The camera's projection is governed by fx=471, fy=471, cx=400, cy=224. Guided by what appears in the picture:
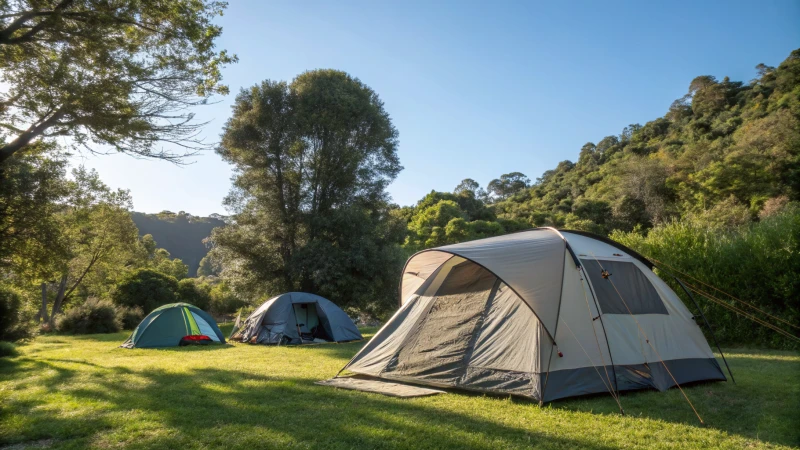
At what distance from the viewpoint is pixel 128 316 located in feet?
71.9

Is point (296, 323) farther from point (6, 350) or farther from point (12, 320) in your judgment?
point (12, 320)

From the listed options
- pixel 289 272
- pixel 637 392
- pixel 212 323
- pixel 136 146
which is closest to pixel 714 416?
A: pixel 637 392

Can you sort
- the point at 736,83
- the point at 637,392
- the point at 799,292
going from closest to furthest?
the point at 637,392, the point at 799,292, the point at 736,83

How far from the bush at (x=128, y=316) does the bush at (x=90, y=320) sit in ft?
2.14

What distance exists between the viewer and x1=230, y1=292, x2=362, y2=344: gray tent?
13.7 meters

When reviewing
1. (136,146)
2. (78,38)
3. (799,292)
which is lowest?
(799,292)

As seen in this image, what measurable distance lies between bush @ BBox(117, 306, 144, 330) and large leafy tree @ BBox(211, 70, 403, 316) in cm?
564

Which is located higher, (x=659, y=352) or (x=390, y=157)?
(x=390, y=157)

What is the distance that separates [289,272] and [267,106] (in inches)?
274

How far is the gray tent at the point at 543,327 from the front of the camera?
18.9ft

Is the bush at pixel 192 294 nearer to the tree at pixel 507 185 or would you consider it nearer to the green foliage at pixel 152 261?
the green foliage at pixel 152 261

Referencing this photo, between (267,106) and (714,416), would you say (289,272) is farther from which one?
(714,416)

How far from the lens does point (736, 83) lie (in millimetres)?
52156

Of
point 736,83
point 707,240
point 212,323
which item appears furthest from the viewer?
point 736,83
